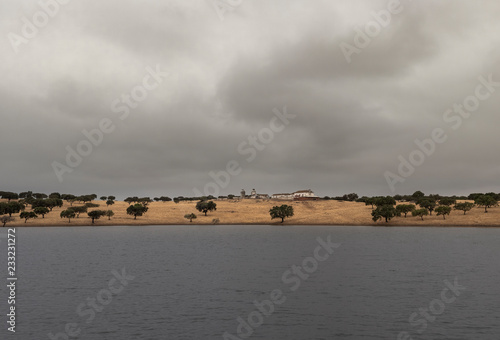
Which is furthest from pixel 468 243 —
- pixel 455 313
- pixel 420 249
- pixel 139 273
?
pixel 139 273

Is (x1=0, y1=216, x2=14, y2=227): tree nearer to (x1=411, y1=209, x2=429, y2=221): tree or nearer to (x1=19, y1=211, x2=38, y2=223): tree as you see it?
(x1=19, y1=211, x2=38, y2=223): tree

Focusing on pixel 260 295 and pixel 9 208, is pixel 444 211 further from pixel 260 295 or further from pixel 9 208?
pixel 9 208

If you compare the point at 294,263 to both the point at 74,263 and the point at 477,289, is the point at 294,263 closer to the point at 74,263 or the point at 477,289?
the point at 477,289

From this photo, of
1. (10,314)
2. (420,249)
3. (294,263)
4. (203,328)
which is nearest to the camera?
(203,328)

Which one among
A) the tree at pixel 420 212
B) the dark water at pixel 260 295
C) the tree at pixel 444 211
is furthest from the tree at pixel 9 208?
the tree at pixel 444 211

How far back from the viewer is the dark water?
35688mm

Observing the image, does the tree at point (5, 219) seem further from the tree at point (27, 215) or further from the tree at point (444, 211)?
the tree at point (444, 211)

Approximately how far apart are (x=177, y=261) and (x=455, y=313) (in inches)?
2111

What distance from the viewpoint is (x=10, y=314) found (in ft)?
132

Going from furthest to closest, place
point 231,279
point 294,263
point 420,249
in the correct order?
point 420,249, point 294,263, point 231,279

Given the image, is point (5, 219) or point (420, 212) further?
point (5, 219)

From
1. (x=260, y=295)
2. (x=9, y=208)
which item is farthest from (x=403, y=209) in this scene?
(x=9, y=208)

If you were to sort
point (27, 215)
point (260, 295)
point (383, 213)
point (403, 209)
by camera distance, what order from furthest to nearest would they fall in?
1. point (403, 209)
2. point (27, 215)
3. point (383, 213)
4. point (260, 295)

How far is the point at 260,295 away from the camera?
4906 centimetres
